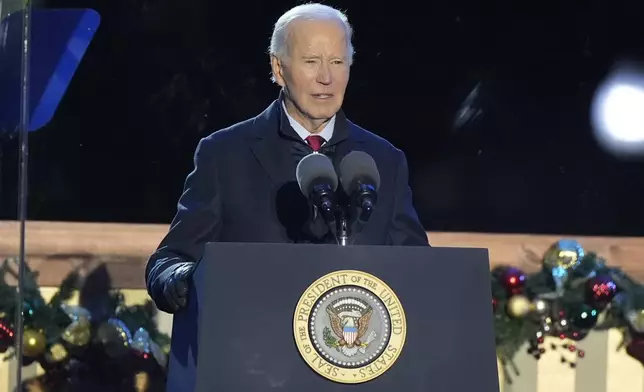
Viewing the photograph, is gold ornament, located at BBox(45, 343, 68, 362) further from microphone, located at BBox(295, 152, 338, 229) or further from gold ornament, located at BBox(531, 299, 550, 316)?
microphone, located at BBox(295, 152, 338, 229)

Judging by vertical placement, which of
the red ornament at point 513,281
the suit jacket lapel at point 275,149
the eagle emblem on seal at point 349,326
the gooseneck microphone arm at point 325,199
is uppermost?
the suit jacket lapel at point 275,149

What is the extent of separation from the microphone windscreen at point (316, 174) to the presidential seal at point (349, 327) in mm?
134

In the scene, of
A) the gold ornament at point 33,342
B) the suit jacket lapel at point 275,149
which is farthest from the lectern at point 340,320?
the gold ornament at point 33,342

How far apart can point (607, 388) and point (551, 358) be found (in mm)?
227

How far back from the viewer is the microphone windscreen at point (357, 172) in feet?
4.68

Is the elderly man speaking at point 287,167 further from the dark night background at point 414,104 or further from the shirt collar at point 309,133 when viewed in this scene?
the dark night background at point 414,104

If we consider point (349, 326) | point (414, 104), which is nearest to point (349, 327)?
point (349, 326)

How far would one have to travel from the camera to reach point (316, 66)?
1.79 m

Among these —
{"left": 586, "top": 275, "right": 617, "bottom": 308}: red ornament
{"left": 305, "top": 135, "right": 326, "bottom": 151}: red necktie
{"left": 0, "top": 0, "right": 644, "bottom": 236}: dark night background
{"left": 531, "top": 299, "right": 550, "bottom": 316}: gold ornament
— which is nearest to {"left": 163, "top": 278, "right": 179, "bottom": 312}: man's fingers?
{"left": 305, "top": 135, "right": 326, "bottom": 151}: red necktie

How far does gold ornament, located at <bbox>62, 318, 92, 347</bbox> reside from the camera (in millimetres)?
2752

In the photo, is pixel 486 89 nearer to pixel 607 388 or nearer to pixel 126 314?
pixel 607 388

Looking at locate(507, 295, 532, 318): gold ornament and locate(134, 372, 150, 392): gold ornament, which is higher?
locate(507, 295, 532, 318): gold ornament

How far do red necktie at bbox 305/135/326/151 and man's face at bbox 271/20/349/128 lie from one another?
0.12 ft

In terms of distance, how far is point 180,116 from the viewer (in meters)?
3.19
